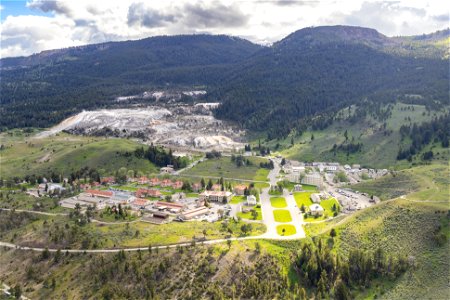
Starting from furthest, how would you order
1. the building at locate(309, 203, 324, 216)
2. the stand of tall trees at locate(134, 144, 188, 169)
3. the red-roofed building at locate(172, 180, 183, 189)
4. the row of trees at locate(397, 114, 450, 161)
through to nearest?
the stand of tall trees at locate(134, 144, 188, 169), the row of trees at locate(397, 114, 450, 161), the red-roofed building at locate(172, 180, 183, 189), the building at locate(309, 203, 324, 216)

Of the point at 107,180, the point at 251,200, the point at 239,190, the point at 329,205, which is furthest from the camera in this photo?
the point at 107,180

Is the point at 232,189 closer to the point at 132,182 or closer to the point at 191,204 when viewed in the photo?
the point at 191,204

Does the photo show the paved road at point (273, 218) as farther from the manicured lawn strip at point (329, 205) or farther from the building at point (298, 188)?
the manicured lawn strip at point (329, 205)

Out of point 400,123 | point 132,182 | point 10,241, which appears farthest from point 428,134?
point 10,241

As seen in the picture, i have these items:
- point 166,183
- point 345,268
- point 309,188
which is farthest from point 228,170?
point 345,268

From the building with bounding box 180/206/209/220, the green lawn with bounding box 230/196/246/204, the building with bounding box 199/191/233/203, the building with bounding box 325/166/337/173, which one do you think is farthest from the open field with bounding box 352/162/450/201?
the building with bounding box 180/206/209/220

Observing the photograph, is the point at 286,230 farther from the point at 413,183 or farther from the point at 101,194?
the point at 101,194

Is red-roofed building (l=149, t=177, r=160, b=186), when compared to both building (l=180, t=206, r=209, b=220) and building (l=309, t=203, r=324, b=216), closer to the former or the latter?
building (l=180, t=206, r=209, b=220)
